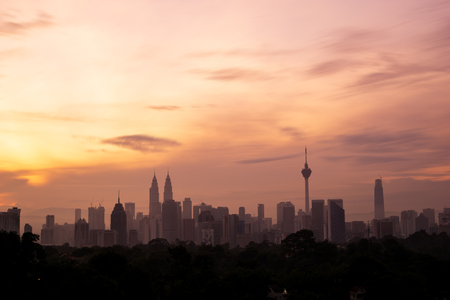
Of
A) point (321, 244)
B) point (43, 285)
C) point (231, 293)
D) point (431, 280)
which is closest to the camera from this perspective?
point (43, 285)

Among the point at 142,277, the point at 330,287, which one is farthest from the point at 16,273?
the point at 330,287

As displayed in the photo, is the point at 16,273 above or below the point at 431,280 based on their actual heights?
above

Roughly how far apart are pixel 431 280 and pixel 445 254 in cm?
7921

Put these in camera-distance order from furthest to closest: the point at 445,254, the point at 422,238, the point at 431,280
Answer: the point at 422,238, the point at 445,254, the point at 431,280

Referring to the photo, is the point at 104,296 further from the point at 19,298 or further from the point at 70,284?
the point at 19,298

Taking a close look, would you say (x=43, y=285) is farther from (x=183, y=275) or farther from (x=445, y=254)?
(x=445, y=254)

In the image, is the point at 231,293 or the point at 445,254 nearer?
the point at 231,293

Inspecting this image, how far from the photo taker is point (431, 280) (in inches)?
2995

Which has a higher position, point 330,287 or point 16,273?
point 16,273

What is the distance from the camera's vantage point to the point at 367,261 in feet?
265

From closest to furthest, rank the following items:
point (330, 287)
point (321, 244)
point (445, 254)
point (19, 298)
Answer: point (19, 298) < point (330, 287) < point (321, 244) < point (445, 254)

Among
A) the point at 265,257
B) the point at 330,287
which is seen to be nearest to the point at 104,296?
the point at 330,287

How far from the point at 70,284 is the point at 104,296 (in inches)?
118

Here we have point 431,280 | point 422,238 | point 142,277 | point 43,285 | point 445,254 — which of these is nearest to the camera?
point 43,285
